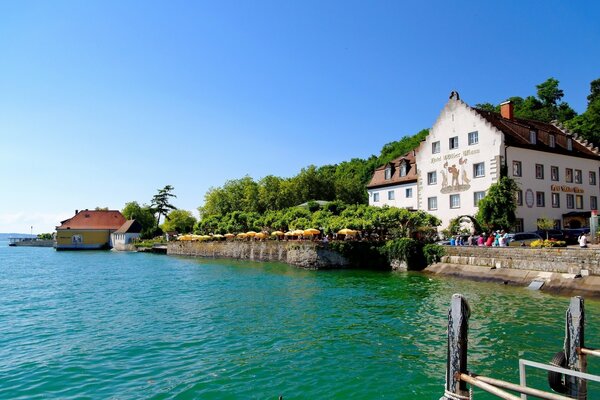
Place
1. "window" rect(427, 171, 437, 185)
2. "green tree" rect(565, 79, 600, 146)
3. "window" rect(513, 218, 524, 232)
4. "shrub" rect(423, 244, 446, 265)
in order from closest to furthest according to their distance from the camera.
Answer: "shrub" rect(423, 244, 446, 265)
"window" rect(513, 218, 524, 232)
"window" rect(427, 171, 437, 185)
"green tree" rect(565, 79, 600, 146)

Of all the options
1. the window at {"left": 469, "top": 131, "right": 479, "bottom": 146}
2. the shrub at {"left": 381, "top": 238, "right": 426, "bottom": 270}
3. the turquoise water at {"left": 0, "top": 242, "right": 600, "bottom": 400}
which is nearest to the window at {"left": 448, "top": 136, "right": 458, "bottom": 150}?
the window at {"left": 469, "top": 131, "right": 479, "bottom": 146}

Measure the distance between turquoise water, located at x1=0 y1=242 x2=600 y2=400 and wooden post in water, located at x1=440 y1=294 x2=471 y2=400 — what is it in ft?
12.9

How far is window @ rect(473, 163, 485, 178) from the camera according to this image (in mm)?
48500

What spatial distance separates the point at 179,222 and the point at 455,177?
9625 cm

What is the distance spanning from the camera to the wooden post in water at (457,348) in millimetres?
8031

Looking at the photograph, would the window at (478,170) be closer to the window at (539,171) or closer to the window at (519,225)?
the window at (519,225)

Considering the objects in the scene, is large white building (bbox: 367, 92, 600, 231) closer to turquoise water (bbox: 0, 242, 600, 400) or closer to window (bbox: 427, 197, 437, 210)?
window (bbox: 427, 197, 437, 210)

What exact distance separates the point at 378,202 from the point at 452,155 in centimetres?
1434

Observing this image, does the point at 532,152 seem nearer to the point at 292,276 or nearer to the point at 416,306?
the point at 292,276

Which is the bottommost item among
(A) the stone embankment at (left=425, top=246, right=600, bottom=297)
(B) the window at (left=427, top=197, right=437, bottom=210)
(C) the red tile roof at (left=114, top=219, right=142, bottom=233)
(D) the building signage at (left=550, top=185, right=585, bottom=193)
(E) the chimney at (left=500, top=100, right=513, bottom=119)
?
(A) the stone embankment at (left=425, top=246, right=600, bottom=297)

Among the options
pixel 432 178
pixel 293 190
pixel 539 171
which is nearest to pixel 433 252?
pixel 432 178

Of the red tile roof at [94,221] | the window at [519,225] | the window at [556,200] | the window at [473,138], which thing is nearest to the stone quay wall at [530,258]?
the window at [519,225]

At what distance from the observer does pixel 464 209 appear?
50156mm

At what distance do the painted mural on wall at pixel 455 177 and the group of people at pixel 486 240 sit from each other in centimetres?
644
